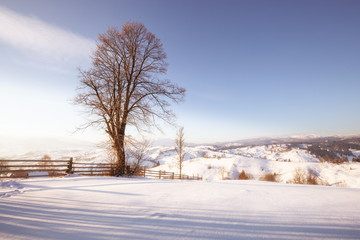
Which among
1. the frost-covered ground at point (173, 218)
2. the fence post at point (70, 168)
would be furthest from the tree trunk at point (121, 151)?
the frost-covered ground at point (173, 218)

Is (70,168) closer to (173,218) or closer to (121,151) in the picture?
(121,151)

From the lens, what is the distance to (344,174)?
2741cm

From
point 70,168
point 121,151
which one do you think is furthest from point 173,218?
point 70,168

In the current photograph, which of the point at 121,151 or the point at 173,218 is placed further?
the point at 121,151

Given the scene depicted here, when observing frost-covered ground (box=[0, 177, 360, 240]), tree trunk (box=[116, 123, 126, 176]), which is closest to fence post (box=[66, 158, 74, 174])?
tree trunk (box=[116, 123, 126, 176])

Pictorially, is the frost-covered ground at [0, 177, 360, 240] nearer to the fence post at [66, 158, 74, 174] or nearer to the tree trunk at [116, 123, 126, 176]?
the tree trunk at [116, 123, 126, 176]

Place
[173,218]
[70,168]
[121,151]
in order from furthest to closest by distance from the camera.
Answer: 1. [121,151]
2. [70,168]
3. [173,218]

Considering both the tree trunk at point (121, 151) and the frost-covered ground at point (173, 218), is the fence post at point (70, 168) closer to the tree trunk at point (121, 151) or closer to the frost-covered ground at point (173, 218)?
the tree trunk at point (121, 151)

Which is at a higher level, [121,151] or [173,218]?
[121,151]

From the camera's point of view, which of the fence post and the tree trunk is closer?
the fence post

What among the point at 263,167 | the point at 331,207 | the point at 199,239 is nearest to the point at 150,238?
the point at 199,239

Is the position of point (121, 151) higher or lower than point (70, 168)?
higher

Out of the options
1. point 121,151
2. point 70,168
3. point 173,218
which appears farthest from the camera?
point 121,151

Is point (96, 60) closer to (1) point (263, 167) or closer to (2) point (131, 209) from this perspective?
(2) point (131, 209)
